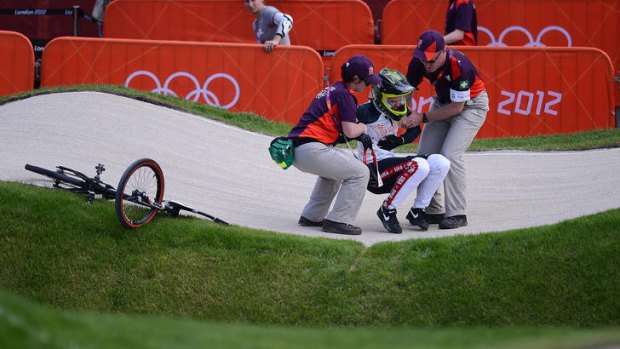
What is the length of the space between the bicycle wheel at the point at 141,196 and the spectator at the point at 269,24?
610 cm

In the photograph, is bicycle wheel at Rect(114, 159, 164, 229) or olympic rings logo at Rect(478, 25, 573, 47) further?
olympic rings logo at Rect(478, 25, 573, 47)

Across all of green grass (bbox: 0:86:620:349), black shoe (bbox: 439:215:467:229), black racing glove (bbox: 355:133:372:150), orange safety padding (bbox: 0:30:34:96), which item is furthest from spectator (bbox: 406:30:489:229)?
orange safety padding (bbox: 0:30:34:96)

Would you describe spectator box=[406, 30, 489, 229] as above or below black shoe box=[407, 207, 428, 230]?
above

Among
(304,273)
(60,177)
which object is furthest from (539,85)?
(60,177)

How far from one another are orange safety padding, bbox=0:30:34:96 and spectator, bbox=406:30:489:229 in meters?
7.56

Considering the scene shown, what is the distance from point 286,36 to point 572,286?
8.31m

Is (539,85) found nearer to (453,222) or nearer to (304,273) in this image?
(453,222)

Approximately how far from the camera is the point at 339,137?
1163cm

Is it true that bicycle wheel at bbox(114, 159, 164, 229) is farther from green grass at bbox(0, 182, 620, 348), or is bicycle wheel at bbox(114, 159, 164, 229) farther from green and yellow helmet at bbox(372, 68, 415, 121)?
green and yellow helmet at bbox(372, 68, 415, 121)

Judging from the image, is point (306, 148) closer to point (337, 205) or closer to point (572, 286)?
point (337, 205)

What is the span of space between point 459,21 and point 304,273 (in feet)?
23.9

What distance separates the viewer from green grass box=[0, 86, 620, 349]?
991 cm

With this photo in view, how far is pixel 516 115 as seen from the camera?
17.1m

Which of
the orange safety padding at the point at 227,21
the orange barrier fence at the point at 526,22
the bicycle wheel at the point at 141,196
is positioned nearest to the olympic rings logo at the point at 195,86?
the orange safety padding at the point at 227,21
